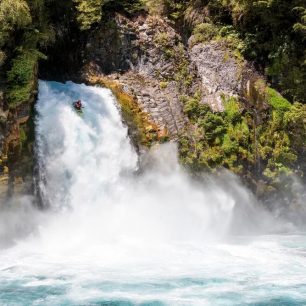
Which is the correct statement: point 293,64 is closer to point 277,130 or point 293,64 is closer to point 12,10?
point 277,130

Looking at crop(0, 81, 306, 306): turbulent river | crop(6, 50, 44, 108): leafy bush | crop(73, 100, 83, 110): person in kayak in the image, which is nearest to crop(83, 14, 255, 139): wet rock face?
crop(0, 81, 306, 306): turbulent river

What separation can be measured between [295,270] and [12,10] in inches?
407

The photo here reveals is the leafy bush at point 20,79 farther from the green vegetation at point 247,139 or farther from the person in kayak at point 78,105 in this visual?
the green vegetation at point 247,139

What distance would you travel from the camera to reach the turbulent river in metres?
11.1

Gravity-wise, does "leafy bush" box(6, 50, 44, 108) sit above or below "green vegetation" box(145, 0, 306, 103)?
below

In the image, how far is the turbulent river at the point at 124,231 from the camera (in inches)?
438

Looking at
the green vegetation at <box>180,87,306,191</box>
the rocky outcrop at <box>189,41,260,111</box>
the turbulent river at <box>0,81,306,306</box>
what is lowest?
the turbulent river at <box>0,81,306,306</box>

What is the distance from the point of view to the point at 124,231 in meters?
16.3

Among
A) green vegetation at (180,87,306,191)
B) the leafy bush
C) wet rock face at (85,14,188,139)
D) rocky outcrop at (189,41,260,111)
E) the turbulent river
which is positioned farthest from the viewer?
wet rock face at (85,14,188,139)

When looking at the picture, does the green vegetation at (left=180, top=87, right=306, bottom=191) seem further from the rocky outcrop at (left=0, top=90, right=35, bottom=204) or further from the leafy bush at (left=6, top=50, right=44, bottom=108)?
the leafy bush at (left=6, top=50, right=44, bottom=108)

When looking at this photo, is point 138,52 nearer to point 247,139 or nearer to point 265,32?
point 265,32

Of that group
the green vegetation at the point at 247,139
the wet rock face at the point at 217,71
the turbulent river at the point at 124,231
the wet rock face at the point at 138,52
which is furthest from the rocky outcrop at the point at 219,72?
the turbulent river at the point at 124,231

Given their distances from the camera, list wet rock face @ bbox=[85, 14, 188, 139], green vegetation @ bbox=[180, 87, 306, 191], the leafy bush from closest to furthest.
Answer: the leafy bush → green vegetation @ bbox=[180, 87, 306, 191] → wet rock face @ bbox=[85, 14, 188, 139]

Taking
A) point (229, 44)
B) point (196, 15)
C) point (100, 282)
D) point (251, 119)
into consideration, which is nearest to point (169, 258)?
point (100, 282)
